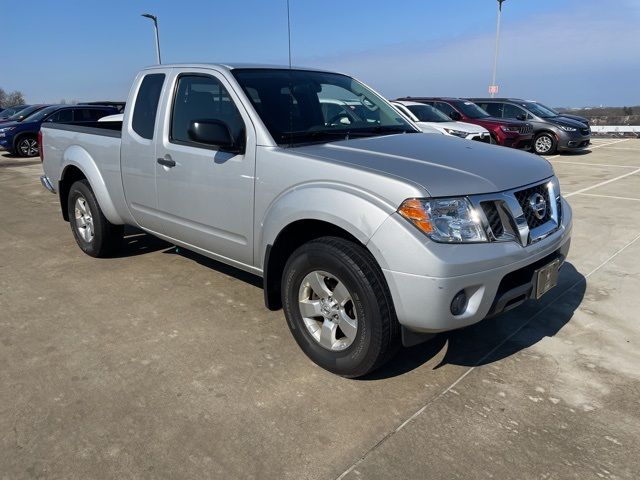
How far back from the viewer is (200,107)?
12.7 ft

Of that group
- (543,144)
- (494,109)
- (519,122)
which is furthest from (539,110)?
(519,122)

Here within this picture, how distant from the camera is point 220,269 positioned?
4.89 meters

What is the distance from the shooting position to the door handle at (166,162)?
3.91 metres

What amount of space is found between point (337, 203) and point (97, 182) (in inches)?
117

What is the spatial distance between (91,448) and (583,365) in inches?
111

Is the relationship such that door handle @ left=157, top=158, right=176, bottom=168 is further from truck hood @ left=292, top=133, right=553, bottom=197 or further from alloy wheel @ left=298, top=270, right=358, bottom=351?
alloy wheel @ left=298, top=270, right=358, bottom=351

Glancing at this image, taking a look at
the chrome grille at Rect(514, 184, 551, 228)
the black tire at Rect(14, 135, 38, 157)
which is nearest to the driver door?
the chrome grille at Rect(514, 184, 551, 228)

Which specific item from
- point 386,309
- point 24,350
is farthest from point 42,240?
point 386,309

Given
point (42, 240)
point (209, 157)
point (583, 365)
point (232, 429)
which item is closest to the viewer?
point (232, 429)

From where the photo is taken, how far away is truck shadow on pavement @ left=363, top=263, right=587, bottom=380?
10.8 ft

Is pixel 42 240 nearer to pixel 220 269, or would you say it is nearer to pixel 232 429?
pixel 220 269

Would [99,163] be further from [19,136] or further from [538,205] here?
[19,136]

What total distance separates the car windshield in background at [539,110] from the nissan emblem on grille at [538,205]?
564 inches

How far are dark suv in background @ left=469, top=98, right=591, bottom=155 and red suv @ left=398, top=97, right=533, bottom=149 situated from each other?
1.45 feet
